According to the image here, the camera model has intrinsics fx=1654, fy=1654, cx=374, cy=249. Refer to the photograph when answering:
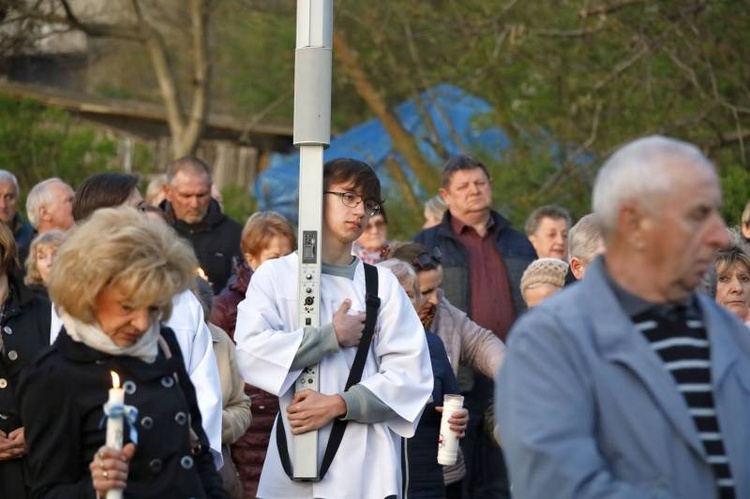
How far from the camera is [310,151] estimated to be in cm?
720

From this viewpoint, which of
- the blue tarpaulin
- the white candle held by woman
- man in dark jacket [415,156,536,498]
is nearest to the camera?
the white candle held by woman

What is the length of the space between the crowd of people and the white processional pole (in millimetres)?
63

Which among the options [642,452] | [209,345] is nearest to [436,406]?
[209,345]

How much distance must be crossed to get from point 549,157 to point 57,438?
11.9 meters

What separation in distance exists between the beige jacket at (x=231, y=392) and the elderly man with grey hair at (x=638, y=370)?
305cm

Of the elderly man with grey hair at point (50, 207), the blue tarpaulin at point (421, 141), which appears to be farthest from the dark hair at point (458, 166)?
the blue tarpaulin at point (421, 141)

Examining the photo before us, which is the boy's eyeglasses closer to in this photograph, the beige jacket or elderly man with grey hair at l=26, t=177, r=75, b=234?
the beige jacket

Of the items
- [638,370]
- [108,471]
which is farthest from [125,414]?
[638,370]

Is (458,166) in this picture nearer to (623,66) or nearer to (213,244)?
(213,244)

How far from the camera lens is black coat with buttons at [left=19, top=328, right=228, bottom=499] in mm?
4898

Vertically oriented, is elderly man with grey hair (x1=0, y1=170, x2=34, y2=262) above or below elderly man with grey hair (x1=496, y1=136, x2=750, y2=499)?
above

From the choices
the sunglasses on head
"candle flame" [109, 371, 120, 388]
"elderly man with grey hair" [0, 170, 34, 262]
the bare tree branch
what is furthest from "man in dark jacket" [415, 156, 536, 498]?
"candle flame" [109, 371, 120, 388]

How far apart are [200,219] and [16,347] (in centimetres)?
454

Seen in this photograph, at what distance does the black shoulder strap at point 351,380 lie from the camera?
6902mm
